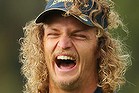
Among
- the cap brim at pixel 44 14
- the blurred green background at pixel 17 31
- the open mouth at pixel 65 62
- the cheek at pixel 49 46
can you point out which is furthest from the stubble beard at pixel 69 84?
the blurred green background at pixel 17 31

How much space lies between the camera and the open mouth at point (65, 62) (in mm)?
8377

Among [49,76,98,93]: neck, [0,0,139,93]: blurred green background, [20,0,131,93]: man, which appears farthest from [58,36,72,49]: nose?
[0,0,139,93]: blurred green background

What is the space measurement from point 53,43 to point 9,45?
20455 mm

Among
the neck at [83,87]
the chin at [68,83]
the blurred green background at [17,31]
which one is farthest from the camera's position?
the blurred green background at [17,31]

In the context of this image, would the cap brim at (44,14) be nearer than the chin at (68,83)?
No

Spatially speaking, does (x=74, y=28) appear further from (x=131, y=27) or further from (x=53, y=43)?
(x=131, y=27)

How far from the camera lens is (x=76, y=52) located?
8.39m

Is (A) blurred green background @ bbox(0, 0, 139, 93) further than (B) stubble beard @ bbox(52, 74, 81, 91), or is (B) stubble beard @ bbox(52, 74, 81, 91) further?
(A) blurred green background @ bbox(0, 0, 139, 93)

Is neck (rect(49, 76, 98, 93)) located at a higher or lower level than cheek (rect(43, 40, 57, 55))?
lower

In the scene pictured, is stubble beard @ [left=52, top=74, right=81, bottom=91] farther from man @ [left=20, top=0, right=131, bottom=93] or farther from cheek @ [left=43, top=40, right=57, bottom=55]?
cheek @ [left=43, top=40, right=57, bottom=55]

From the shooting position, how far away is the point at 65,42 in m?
8.32

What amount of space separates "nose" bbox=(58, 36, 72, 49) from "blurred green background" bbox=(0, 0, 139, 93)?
13.0m

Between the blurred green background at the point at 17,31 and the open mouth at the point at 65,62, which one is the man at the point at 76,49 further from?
the blurred green background at the point at 17,31

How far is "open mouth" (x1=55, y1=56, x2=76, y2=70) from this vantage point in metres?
8.38
